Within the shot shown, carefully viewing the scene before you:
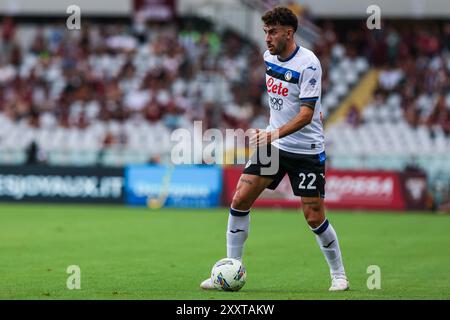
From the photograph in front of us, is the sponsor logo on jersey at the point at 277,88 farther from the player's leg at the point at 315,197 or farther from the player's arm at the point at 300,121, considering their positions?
the player's leg at the point at 315,197

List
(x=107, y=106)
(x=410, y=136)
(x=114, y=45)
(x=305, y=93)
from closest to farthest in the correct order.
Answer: (x=305, y=93)
(x=410, y=136)
(x=107, y=106)
(x=114, y=45)

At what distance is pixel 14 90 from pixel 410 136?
1367 cm

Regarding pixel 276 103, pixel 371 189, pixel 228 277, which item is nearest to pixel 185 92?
pixel 371 189

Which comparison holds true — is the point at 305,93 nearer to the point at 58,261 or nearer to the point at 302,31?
the point at 58,261

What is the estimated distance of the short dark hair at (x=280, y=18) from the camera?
35.2ft

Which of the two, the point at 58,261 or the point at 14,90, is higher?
the point at 14,90

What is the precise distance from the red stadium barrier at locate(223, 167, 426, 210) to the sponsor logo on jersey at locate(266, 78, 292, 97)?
16.4 metres

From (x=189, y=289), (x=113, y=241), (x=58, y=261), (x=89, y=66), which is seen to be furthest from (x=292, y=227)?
(x=89, y=66)

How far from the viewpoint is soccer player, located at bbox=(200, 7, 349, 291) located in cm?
1077

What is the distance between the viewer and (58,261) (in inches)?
548

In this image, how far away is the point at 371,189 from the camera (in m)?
27.8

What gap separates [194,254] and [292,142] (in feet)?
15.8

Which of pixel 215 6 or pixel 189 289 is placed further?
pixel 215 6

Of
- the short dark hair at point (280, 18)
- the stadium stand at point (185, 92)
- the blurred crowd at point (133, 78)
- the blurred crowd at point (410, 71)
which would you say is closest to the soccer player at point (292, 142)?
the short dark hair at point (280, 18)
